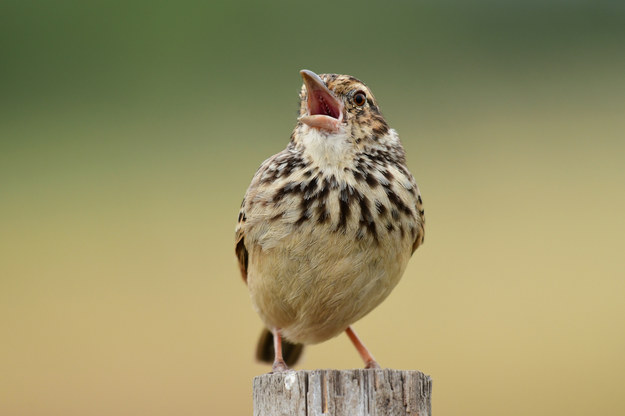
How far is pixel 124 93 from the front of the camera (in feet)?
28.0

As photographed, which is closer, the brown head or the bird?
the bird

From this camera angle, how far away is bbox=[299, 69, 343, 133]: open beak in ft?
12.4

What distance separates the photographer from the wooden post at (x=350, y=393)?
120 inches

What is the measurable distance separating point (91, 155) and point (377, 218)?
5407mm

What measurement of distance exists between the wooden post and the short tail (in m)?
1.80

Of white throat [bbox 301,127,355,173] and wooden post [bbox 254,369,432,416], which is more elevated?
white throat [bbox 301,127,355,173]

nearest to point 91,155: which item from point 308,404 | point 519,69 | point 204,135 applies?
point 204,135

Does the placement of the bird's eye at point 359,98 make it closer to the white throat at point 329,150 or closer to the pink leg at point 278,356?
the white throat at point 329,150

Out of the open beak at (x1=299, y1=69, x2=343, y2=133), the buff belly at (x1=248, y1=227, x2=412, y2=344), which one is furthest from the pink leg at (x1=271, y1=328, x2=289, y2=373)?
the open beak at (x1=299, y1=69, x2=343, y2=133)

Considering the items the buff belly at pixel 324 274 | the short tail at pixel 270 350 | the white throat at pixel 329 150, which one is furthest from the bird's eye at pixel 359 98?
the short tail at pixel 270 350

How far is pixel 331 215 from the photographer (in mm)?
3758

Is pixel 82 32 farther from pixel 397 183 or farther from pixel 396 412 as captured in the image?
pixel 396 412

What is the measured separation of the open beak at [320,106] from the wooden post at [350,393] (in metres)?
1.18

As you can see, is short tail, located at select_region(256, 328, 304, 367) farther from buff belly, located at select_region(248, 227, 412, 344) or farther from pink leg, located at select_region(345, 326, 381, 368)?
buff belly, located at select_region(248, 227, 412, 344)
